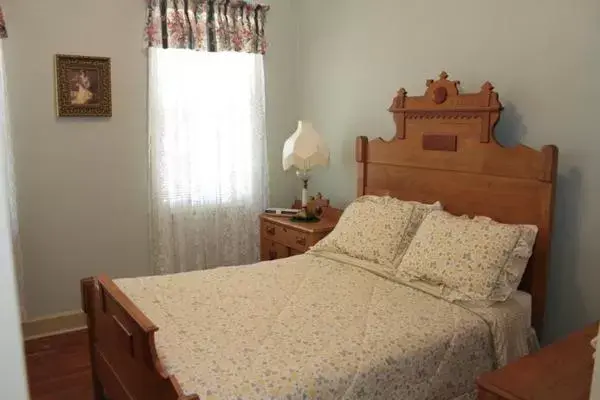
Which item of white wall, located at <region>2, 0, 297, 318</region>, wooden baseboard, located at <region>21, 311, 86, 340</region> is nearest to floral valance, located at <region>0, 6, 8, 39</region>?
Answer: white wall, located at <region>2, 0, 297, 318</region>

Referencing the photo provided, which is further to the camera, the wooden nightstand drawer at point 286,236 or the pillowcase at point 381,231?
the wooden nightstand drawer at point 286,236

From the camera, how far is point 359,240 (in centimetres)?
283

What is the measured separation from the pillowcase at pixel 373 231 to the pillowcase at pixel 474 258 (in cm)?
22

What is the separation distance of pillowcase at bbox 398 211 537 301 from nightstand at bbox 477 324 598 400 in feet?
1.56

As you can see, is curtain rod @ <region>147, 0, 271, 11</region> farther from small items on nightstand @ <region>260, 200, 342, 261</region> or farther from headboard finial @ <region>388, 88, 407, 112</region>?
small items on nightstand @ <region>260, 200, 342, 261</region>

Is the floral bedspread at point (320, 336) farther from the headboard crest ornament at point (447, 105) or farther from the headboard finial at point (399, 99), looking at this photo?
the headboard finial at point (399, 99)

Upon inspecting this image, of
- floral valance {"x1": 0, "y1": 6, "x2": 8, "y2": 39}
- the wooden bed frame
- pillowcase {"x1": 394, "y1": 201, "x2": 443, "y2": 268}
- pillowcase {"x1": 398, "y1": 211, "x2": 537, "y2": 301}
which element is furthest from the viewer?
floral valance {"x1": 0, "y1": 6, "x2": 8, "y2": 39}

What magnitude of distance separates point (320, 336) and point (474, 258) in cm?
81

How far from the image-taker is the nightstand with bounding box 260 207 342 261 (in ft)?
10.8

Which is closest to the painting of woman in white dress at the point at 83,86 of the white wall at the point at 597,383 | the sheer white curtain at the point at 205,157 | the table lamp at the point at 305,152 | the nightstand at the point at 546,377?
the sheer white curtain at the point at 205,157

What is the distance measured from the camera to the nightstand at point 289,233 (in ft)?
10.8

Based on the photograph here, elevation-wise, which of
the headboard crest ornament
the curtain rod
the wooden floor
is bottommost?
the wooden floor

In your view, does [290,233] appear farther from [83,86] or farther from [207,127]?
[83,86]

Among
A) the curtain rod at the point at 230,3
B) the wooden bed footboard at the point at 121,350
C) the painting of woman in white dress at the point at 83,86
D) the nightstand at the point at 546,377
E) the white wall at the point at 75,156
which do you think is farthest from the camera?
the curtain rod at the point at 230,3
